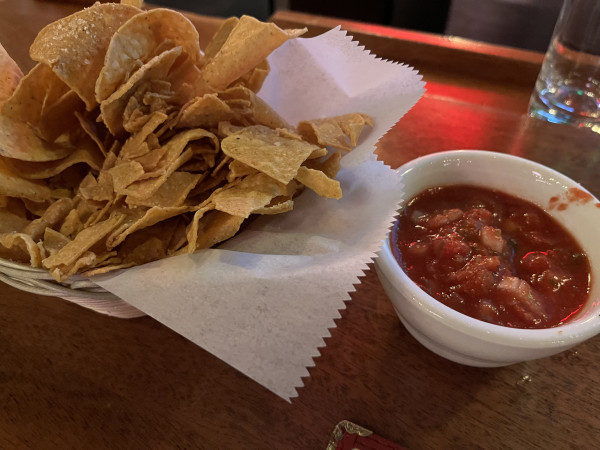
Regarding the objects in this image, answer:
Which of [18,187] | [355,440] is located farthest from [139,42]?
[355,440]

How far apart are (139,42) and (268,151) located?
0.92 ft

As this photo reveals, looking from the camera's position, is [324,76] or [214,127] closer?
[214,127]

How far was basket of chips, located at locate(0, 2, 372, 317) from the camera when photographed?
2.46ft

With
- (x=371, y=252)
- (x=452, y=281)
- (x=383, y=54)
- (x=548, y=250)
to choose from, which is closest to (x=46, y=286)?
(x=371, y=252)

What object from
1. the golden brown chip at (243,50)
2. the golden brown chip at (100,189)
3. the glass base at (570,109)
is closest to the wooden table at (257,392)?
the golden brown chip at (100,189)

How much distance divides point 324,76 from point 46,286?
25.3 inches

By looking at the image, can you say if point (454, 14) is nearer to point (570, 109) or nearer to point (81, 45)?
point (570, 109)

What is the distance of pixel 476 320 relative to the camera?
699 mm

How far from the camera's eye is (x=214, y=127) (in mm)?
871

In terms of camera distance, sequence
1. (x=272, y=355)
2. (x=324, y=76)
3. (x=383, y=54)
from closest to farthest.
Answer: (x=272, y=355) → (x=324, y=76) → (x=383, y=54)

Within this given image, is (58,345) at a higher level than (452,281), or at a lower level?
lower

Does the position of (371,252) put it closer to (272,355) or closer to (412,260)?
(412,260)

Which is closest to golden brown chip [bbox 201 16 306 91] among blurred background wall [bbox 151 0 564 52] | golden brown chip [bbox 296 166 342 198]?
golden brown chip [bbox 296 166 342 198]

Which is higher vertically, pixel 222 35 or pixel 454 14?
pixel 222 35
